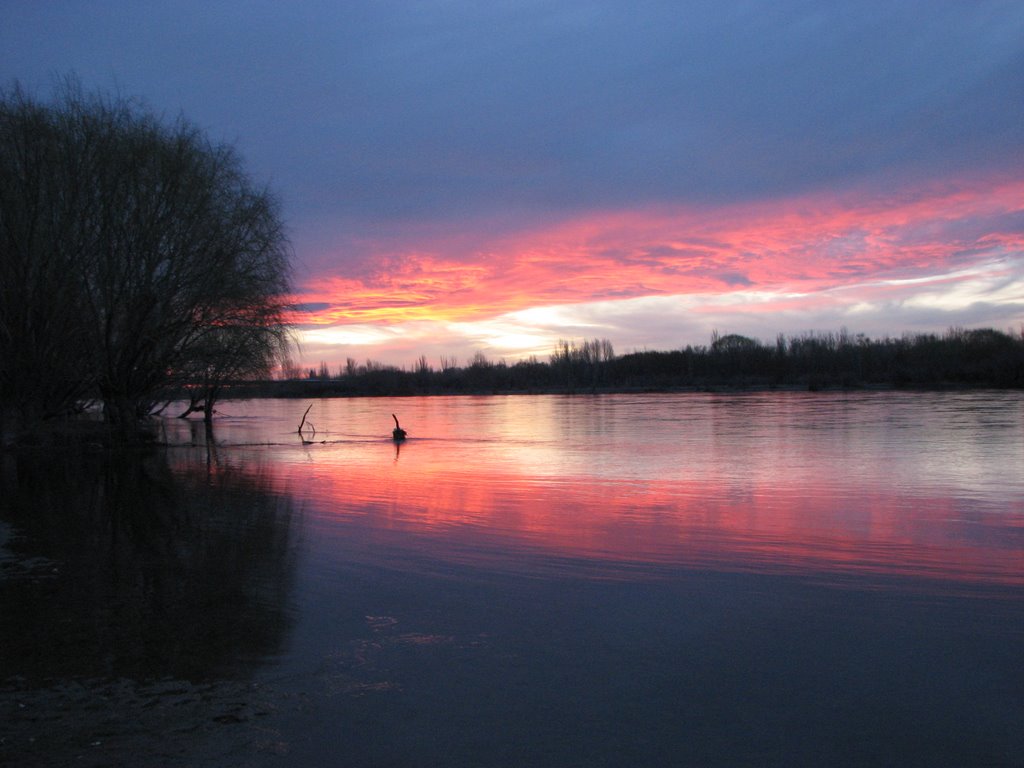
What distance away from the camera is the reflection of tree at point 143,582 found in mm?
5273

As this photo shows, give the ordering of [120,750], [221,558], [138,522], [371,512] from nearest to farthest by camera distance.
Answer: [120,750]
[221,558]
[138,522]
[371,512]

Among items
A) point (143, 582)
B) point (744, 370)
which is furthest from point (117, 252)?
point (744, 370)

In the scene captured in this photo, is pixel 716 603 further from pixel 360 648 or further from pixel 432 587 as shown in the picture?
pixel 360 648

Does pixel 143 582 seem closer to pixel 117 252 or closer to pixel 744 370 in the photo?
pixel 117 252

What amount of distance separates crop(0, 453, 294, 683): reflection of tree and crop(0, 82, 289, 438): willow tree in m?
8.34

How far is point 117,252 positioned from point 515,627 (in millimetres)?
19907

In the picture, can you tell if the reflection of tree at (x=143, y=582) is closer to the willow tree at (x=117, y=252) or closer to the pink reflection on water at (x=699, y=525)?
the pink reflection on water at (x=699, y=525)

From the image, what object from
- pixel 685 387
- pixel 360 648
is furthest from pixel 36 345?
pixel 685 387

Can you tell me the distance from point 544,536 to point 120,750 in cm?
625

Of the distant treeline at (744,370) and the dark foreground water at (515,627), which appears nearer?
the dark foreground water at (515,627)

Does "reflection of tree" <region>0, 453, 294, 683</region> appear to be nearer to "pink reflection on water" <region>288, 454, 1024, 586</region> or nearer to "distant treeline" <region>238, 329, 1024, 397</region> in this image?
"pink reflection on water" <region>288, 454, 1024, 586</region>

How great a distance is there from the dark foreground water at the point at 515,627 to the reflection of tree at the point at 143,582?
1.4 inches

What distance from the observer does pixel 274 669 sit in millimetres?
5156

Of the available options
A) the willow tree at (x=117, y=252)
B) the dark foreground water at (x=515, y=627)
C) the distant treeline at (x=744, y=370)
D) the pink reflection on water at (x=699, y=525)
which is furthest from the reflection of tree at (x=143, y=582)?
the distant treeline at (x=744, y=370)
